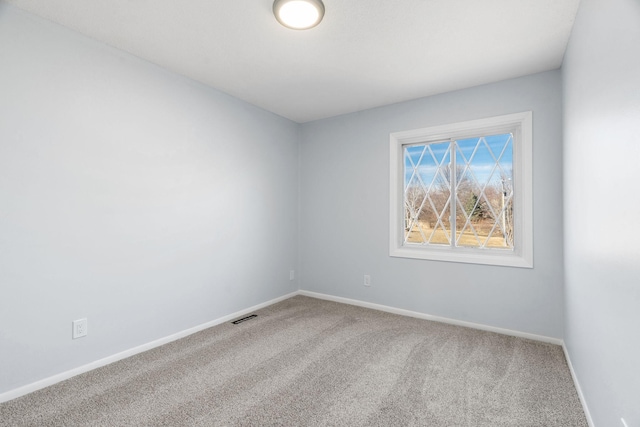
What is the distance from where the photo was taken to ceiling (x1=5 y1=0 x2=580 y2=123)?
6.15 ft

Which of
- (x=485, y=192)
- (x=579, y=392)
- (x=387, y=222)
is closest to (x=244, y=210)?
(x=387, y=222)

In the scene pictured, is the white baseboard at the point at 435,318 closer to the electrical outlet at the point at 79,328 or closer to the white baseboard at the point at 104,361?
the white baseboard at the point at 104,361

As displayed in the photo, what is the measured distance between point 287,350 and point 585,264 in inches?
85.0

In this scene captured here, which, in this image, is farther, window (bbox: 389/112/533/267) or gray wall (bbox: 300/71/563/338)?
window (bbox: 389/112/533/267)

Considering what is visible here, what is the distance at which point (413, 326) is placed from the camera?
3.02 metres

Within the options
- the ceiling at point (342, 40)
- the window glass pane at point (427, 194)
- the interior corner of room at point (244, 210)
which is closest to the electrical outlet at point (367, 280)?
the interior corner of room at point (244, 210)

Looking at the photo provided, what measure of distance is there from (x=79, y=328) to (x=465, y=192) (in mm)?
3614

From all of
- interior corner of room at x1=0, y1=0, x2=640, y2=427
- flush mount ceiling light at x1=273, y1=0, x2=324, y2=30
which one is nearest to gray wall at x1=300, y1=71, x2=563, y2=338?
interior corner of room at x1=0, y1=0, x2=640, y2=427

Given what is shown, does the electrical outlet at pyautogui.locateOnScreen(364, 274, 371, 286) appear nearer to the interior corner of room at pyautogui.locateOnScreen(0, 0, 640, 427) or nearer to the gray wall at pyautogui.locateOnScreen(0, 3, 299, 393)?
the interior corner of room at pyautogui.locateOnScreen(0, 0, 640, 427)

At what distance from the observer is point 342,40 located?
2.21 meters

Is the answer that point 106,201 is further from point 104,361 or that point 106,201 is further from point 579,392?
point 579,392

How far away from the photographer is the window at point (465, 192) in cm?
286

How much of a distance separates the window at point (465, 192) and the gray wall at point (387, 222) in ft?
0.30

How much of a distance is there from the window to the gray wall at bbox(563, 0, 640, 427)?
2.65 ft
